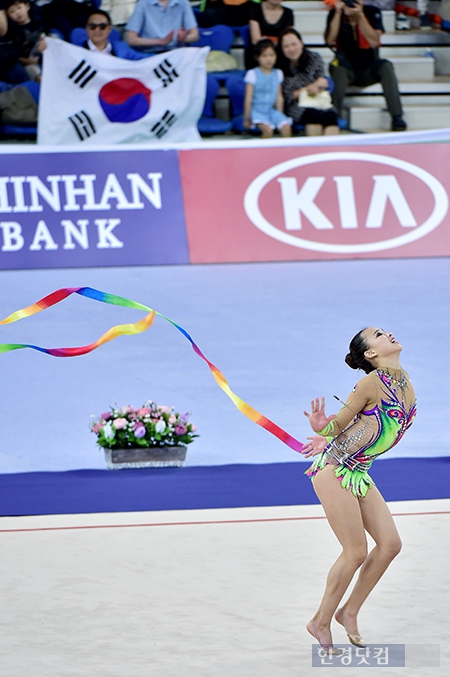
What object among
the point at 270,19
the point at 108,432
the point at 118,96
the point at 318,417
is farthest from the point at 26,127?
the point at 318,417

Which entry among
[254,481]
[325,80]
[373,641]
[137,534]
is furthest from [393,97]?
[373,641]

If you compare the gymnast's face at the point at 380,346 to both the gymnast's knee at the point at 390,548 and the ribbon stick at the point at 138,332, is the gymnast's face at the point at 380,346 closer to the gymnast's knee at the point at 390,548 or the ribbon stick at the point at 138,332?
the ribbon stick at the point at 138,332

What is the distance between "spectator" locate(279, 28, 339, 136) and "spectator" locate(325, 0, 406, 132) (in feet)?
2.76

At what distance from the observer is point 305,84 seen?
50.1ft

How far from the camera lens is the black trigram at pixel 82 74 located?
14.2m

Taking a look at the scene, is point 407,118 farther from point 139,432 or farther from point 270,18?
point 139,432

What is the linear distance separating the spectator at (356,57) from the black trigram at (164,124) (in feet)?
9.43

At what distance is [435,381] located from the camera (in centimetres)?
909

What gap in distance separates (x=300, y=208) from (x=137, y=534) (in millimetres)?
7843

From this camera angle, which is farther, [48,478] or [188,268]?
[188,268]

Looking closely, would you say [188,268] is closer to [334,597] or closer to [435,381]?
[435,381]

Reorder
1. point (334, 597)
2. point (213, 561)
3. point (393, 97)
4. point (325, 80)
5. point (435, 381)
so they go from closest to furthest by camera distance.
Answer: point (334, 597), point (213, 561), point (435, 381), point (325, 80), point (393, 97)

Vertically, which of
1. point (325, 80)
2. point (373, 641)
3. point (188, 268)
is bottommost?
point (188, 268)

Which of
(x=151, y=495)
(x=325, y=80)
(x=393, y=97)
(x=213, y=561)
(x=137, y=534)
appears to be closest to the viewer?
(x=213, y=561)
